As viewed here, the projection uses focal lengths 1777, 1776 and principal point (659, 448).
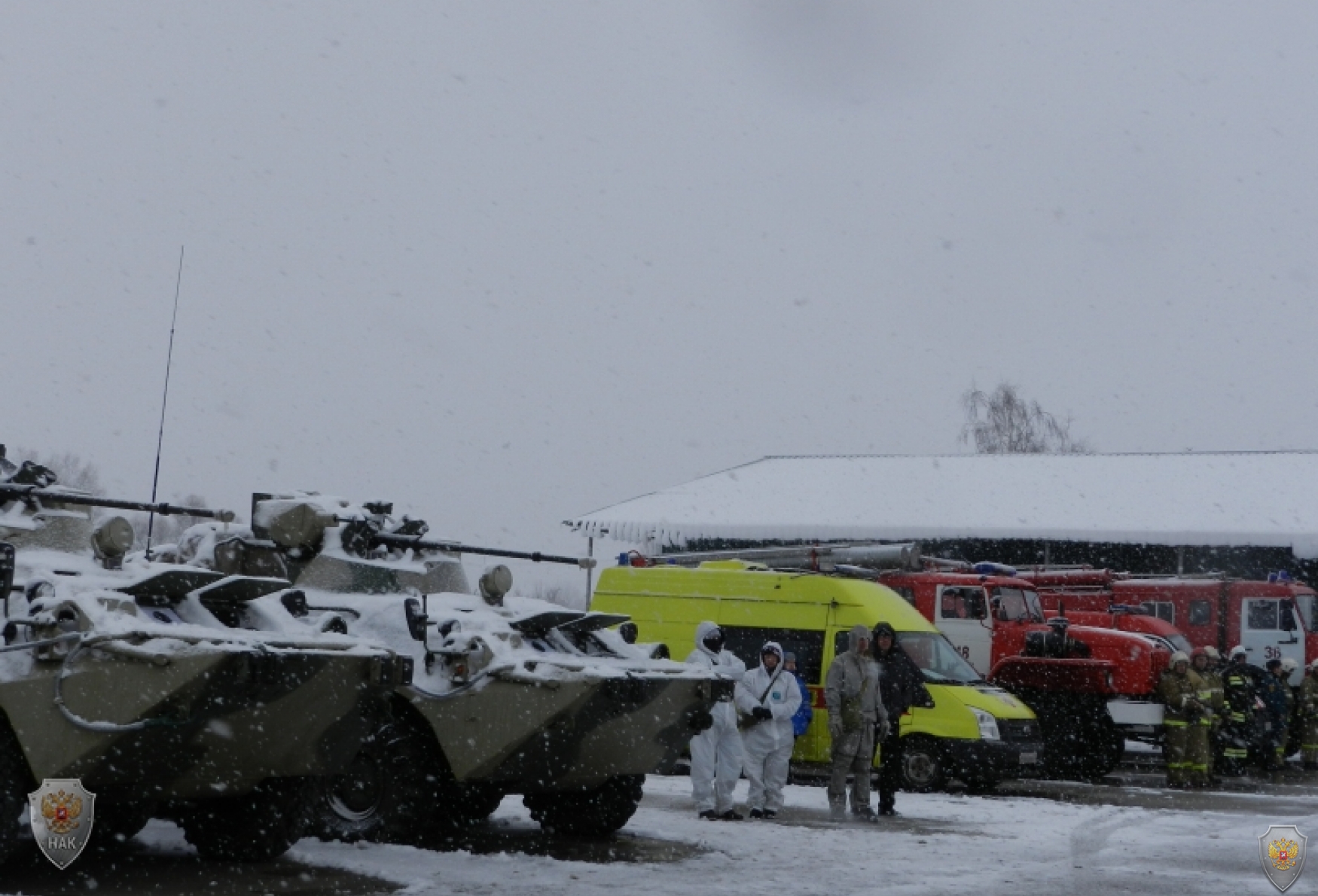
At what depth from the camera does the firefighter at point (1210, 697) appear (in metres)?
18.5

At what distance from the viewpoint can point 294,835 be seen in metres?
10.3

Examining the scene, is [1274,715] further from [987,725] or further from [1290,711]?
[987,725]

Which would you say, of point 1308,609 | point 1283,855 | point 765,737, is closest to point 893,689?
point 765,737

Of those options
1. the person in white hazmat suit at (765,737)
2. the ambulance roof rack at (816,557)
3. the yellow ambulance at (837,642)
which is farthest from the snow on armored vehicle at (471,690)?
the ambulance roof rack at (816,557)

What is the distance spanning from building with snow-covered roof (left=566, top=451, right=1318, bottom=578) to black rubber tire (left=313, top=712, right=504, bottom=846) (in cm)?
2243

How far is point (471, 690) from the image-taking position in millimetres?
11000

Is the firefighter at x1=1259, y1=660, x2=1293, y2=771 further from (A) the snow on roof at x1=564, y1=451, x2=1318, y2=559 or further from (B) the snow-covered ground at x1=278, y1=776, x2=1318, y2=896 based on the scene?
(A) the snow on roof at x1=564, y1=451, x2=1318, y2=559

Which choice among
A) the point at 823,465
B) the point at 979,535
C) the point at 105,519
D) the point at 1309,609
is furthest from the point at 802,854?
the point at 823,465

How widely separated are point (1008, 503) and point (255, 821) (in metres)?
27.2

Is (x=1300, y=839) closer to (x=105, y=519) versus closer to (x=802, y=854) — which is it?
(x=802, y=854)

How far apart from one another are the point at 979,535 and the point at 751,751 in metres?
20.4

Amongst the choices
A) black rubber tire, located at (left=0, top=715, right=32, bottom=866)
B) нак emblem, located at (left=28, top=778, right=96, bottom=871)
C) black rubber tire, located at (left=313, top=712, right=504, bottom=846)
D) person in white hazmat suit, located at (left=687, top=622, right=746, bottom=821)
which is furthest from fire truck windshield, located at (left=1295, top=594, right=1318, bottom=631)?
black rubber tire, located at (left=0, top=715, right=32, bottom=866)

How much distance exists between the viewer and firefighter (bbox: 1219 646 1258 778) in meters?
19.9

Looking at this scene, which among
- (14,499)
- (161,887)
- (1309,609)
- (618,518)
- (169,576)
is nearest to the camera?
(161,887)
